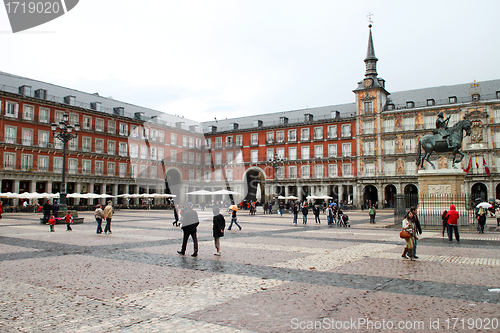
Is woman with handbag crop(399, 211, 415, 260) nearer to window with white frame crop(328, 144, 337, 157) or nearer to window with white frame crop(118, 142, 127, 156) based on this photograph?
window with white frame crop(328, 144, 337, 157)

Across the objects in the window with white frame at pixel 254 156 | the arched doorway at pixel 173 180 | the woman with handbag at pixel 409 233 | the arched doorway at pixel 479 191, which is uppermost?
the window with white frame at pixel 254 156

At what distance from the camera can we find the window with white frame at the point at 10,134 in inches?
1599

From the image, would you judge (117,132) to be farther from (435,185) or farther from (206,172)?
(435,185)

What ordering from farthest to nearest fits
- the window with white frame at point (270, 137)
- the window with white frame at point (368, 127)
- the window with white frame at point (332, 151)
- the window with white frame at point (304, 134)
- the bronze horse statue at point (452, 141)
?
the window with white frame at point (270, 137) < the window with white frame at point (304, 134) < the window with white frame at point (332, 151) < the window with white frame at point (368, 127) < the bronze horse statue at point (452, 141)

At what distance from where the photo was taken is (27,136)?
42469 millimetres

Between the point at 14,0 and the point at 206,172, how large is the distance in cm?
5974

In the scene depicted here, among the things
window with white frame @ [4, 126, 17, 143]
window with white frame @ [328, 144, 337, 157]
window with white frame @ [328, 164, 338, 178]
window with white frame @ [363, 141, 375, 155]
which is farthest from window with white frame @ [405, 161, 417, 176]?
window with white frame @ [4, 126, 17, 143]

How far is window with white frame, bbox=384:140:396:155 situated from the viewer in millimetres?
50094

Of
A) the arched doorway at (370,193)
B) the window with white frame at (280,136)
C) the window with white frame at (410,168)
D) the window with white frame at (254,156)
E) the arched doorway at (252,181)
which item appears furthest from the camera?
the arched doorway at (252,181)

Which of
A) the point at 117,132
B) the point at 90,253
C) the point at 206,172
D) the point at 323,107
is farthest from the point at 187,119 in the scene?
the point at 90,253

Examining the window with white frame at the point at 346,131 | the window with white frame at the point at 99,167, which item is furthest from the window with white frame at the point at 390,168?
the window with white frame at the point at 99,167

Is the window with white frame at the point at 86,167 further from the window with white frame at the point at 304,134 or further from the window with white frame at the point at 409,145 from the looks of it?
the window with white frame at the point at 409,145

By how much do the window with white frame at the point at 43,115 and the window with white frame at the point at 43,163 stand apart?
421cm

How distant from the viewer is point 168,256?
31.2 feet
